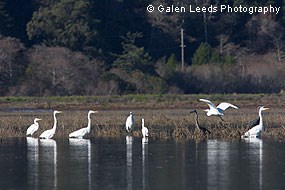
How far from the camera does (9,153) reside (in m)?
20.9

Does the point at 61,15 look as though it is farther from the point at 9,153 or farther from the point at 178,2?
the point at 9,153

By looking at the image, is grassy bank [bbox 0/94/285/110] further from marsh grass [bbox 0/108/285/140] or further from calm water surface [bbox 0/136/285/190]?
calm water surface [bbox 0/136/285/190]

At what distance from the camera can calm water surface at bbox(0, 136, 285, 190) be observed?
1596 cm

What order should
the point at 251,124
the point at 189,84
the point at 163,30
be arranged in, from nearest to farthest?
the point at 251,124
the point at 189,84
the point at 163,30

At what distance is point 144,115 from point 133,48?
2115cm

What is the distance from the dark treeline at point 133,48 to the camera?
165ft

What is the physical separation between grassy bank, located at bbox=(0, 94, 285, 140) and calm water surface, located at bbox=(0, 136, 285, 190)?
159 centimetres

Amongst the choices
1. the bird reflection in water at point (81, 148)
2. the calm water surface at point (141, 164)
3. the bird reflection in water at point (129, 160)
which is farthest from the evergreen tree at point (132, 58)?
the calm water surface at point (141, 164)

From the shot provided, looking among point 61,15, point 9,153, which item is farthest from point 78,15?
point 9,153

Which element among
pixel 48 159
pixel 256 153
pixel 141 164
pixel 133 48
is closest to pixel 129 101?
pixel 133 48

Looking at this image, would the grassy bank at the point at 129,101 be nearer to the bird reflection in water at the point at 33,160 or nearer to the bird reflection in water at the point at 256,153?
the bird reflection in water at the point at 33,160

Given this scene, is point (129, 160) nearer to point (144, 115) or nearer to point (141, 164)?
point (141, 164)

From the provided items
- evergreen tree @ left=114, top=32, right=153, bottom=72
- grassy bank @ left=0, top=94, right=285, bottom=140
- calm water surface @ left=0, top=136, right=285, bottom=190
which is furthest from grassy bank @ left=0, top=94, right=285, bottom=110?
calm water surface @ left=0, top=136, right=285, bottom=190

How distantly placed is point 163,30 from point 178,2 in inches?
77.9
